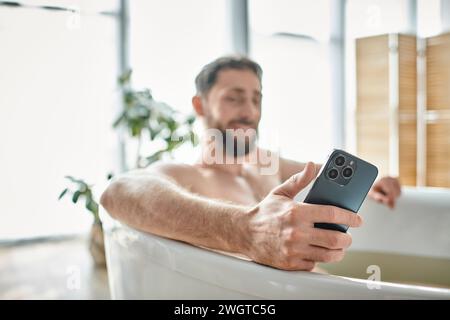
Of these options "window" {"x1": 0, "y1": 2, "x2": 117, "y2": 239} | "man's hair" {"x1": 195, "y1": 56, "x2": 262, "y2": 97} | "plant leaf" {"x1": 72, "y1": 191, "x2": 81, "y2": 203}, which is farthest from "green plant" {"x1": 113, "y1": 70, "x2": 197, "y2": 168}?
"man's hair" {"x1": 195, "y1": 56, "x2": 262, "y2": 97}

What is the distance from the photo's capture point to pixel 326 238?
0.56 metres

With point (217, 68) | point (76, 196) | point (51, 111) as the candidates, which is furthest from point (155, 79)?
point (217, 68)

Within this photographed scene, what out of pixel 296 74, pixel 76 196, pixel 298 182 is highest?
pixel 296 74

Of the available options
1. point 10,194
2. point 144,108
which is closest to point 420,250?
point 144,108

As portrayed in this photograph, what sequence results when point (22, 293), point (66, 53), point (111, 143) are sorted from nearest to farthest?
point (22, 293), point (66, 53), point (111, 143)

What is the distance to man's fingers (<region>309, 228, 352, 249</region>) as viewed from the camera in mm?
556

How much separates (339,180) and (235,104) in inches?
19.6

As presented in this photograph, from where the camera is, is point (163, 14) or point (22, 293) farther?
point (163, 14)

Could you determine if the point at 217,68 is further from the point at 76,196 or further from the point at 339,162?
the point at 76,196

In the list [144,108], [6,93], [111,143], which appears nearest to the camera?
[144,108]

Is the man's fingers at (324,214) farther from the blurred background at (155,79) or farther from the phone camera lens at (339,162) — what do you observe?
the blurred background at (155,79)

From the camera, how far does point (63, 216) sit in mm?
2490
